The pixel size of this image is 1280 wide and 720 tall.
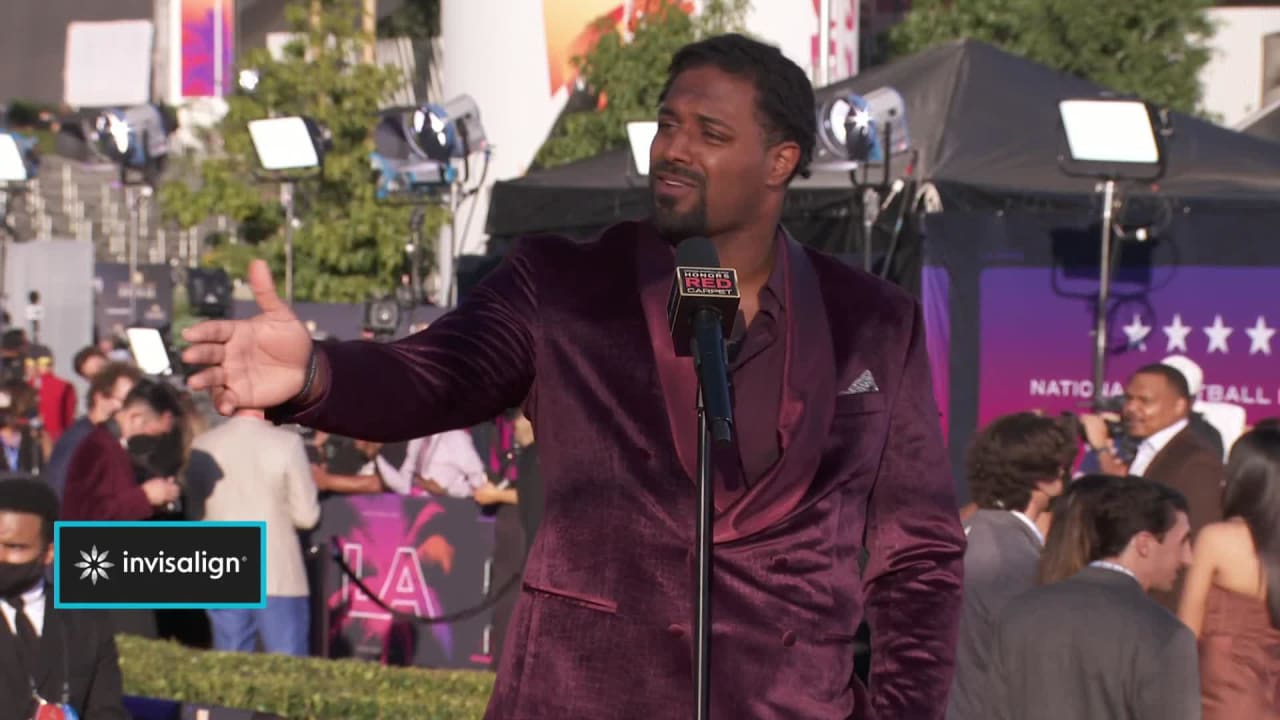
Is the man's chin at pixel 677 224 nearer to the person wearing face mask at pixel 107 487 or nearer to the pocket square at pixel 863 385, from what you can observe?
the pocket square at pixel 863 385

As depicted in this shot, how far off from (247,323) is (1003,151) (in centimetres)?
1045

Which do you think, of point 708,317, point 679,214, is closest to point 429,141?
point 679,214

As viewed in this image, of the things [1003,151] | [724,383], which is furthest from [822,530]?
[1003,151]

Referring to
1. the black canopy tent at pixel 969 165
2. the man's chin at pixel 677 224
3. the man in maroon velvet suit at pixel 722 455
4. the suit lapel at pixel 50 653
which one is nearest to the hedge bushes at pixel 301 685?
the suit lapel at pixel 50 653

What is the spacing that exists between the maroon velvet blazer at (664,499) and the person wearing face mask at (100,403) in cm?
824

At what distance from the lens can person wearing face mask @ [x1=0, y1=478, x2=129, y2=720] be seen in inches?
228

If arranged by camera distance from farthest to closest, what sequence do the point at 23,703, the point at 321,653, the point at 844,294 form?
the point at 321,653 → the point at 23,703 → the point at 844,294

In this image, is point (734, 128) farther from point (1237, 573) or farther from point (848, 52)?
point (848, 52)

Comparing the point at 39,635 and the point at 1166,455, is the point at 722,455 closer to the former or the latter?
the point at 39,635

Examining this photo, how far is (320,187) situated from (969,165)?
16.4 m

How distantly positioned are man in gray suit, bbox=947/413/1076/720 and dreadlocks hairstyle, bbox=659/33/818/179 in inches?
106

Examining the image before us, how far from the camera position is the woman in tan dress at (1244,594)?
5980mm

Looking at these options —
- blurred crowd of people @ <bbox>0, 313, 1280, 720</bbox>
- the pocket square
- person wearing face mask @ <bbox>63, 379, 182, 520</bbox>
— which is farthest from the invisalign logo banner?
person wearing face mask @ <bbox>63, 379, 182, 520</bbox>

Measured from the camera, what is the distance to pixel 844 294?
131 inches
